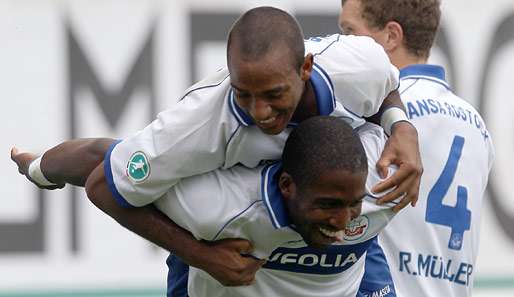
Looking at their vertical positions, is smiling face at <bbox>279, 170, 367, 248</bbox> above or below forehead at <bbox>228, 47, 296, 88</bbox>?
below

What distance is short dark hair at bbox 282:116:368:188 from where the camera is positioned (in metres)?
3.28

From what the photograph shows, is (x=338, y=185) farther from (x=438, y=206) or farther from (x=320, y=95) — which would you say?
(x=438, y=206)

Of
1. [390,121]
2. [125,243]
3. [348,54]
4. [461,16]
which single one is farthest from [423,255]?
[461,16]

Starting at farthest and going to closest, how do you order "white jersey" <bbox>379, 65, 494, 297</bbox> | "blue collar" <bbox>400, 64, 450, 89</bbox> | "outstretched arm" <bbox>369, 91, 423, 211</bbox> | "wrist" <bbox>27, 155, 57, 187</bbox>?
1. "blue collar" <bbox>400, 64, 450, 89</bbox>
2. "white jersey" <bbox>379, 65, 494, 297</bbox>
3. "wrist" <bbox>27, 155, 57, 187</bbox>
4. "outstretched arm" <bbox>369, 91, 423, 211</bbox>

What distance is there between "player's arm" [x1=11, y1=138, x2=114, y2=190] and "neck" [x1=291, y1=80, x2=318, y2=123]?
55 centimetres

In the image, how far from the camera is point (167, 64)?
683 cm

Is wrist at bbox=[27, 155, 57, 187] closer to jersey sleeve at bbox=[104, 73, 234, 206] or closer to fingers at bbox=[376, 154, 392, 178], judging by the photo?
jersey sleeve at bbox=[104, 73, 234, 206]

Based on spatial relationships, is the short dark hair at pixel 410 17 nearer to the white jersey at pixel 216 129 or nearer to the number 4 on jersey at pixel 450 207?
the number 4 on jersey at pixel 450 207

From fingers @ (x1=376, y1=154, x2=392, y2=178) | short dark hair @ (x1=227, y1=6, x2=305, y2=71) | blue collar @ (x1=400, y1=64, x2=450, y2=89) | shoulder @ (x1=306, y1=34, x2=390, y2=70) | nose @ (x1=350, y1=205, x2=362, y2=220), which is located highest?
short dark hair @ (x1=227, y1=6, x2=305, y2=71)

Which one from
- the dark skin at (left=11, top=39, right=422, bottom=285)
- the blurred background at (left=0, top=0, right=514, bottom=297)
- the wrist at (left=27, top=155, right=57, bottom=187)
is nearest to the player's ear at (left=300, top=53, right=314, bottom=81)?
the dark skin at (left=11, top=39, right=422, bottom=285)

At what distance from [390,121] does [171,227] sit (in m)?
0.68

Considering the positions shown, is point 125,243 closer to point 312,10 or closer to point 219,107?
point 312,10

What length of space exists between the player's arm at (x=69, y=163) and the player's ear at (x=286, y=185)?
1.71 feet

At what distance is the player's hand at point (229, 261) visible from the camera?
3.46 meters
